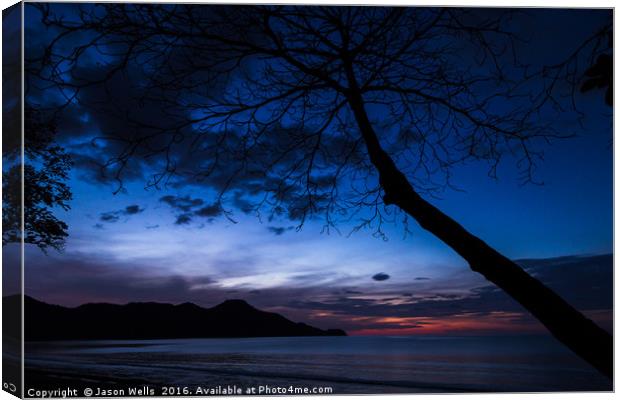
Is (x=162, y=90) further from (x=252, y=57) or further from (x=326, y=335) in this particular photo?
(x=326, y=335)

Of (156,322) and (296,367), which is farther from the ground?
(156,322)

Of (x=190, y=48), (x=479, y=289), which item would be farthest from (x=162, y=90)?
(x=479, y=289)

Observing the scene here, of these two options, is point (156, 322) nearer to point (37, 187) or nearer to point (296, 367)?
point (296, 367)

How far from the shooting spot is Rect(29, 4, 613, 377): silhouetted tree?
18.0 ft

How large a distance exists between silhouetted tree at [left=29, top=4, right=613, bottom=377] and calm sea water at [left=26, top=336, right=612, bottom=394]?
120 centimetres

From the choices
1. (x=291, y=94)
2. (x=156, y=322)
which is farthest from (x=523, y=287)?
(x=156, y=322)

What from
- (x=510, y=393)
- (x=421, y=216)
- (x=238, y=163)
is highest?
(x=238, y=163)

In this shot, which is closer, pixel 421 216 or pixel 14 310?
pixel 421 216

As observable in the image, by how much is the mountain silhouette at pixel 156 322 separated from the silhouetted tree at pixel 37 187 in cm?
61

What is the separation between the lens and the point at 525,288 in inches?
131

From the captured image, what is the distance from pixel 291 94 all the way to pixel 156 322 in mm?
2236

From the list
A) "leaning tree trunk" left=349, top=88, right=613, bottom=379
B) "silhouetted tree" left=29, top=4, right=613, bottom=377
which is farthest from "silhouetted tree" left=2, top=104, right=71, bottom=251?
"leaning tree trunk" left=349, top=88, right=613, bottom=379

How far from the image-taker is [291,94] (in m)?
5.60

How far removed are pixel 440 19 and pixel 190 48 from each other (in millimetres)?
1967
